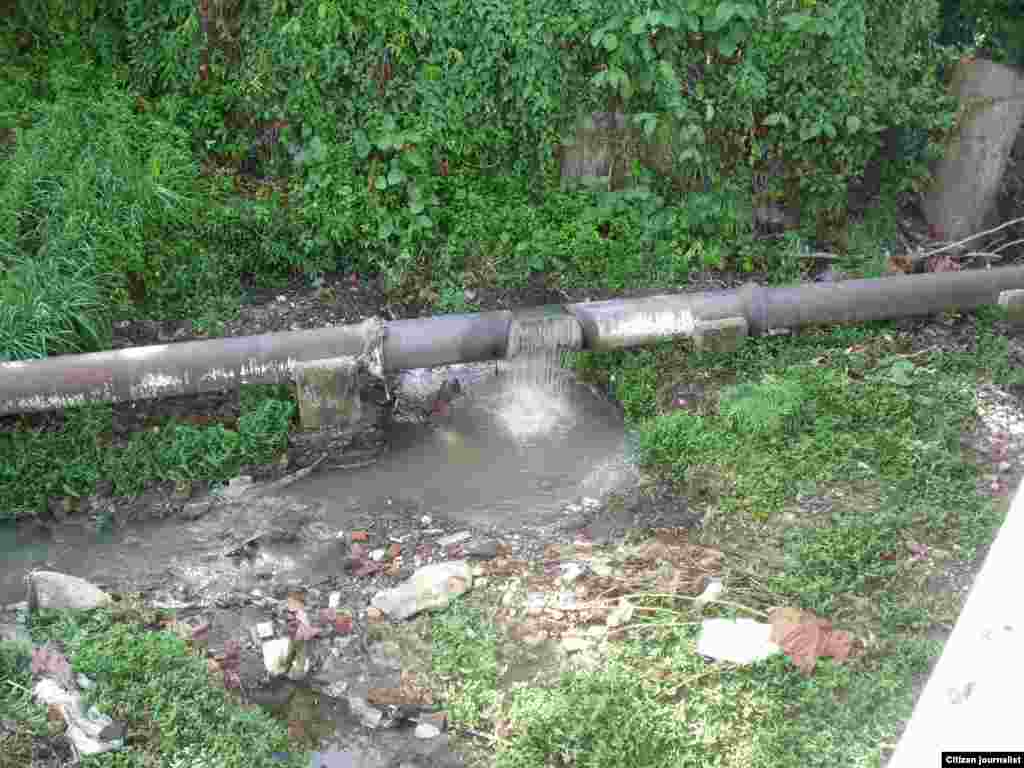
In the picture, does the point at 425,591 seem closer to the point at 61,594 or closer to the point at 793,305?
the point at 61,594

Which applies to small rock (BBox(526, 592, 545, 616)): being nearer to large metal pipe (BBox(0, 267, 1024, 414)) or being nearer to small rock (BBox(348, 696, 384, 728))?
small rock (BBox(348, 696, 384, 728))

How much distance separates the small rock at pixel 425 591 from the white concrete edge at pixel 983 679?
317 cm

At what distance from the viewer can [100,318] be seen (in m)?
5.89

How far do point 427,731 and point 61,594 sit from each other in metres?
1.93

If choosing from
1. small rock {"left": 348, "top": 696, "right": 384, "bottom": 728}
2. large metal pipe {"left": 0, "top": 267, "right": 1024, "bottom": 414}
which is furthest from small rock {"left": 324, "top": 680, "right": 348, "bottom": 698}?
large metal pipe {"left": 0, "top": 267, "right": 1024, "bottom": 414}

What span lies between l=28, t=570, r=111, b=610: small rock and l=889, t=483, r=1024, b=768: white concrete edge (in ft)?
13.0

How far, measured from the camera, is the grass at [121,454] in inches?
214

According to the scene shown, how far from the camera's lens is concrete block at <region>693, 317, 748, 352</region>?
625 cm

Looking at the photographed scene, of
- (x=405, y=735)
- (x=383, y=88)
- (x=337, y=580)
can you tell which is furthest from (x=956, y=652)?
(x=383, y=88)

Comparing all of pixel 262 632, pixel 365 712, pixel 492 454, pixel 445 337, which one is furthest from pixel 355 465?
pixel 365 712

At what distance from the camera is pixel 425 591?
4.67 m

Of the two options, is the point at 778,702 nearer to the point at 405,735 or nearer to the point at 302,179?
the point at 405,735

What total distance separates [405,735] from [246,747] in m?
0.68

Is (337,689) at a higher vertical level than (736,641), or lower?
lower
